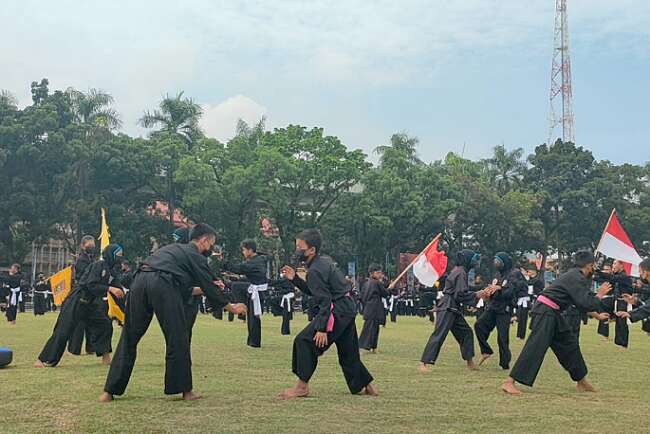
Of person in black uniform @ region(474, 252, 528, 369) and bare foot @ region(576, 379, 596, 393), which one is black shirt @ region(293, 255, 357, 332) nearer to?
bare foot @ region(576, 379, 596, 393)

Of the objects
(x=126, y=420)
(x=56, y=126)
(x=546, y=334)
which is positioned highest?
(x=56, y=126)

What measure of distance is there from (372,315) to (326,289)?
706 centimetres

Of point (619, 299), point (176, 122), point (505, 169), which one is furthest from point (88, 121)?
point (619, 299)

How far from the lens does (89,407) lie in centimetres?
791

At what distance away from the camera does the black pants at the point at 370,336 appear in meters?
15.8

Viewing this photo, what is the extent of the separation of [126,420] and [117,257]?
514 cm

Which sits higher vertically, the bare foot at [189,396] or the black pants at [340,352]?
the black pants at [340,352]

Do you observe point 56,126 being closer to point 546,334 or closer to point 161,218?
point 161,218

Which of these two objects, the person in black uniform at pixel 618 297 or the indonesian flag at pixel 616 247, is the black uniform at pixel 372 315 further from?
the indonesian flag at pixel 616 247

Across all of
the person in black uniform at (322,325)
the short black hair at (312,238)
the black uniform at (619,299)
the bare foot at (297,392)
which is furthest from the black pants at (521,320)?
the bare foot at (297,392)

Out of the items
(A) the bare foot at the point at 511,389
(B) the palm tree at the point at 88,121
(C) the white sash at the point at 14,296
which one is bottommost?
(A) the bare foot at the point at 511,389

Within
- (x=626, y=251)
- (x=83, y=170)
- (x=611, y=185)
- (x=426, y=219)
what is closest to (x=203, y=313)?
(x=83, y=170)

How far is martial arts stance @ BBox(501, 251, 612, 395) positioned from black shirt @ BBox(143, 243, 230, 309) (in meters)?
3.90

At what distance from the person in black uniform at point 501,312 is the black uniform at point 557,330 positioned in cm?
265
